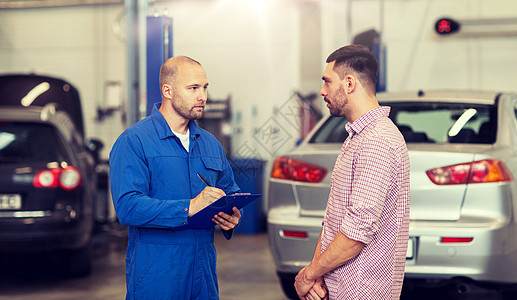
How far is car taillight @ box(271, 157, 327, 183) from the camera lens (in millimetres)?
4410

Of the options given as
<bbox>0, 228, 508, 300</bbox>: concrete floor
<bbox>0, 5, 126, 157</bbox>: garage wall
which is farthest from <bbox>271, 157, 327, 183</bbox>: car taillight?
<bbox>0, 5, 126, 157</bbox>: garage wall

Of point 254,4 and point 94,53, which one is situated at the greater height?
point 254,4

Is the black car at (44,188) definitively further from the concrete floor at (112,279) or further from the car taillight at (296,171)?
the car taillight at (296,171)

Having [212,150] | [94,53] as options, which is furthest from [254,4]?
[212,150]

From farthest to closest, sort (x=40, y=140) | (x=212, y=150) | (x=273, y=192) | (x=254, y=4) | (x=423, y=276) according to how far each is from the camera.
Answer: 1. (x=254, y=4)
2. (x=40, y=140)
3. (x=273, y=192)
4. (x=423, y=276)
5. (x=212, y=150)

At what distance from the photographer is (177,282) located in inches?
101

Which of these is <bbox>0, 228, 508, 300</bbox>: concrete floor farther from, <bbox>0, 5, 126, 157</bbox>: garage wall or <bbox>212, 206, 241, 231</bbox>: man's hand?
<bbox>0, 5, 126, 157</bbox>: garage wall

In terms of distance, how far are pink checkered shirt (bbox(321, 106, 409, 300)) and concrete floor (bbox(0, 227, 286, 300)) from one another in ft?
10.7

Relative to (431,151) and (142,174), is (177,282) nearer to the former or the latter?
(142,174)

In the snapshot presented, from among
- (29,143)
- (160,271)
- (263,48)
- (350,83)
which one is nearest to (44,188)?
(29,143)

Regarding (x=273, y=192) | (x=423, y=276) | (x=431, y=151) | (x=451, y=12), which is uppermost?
(x=451, y=12)

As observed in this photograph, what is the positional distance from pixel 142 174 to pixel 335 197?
69 centimetres

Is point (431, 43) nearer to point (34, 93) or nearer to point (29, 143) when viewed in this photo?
point (34, 93)

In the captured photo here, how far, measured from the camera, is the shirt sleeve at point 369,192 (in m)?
2.18
